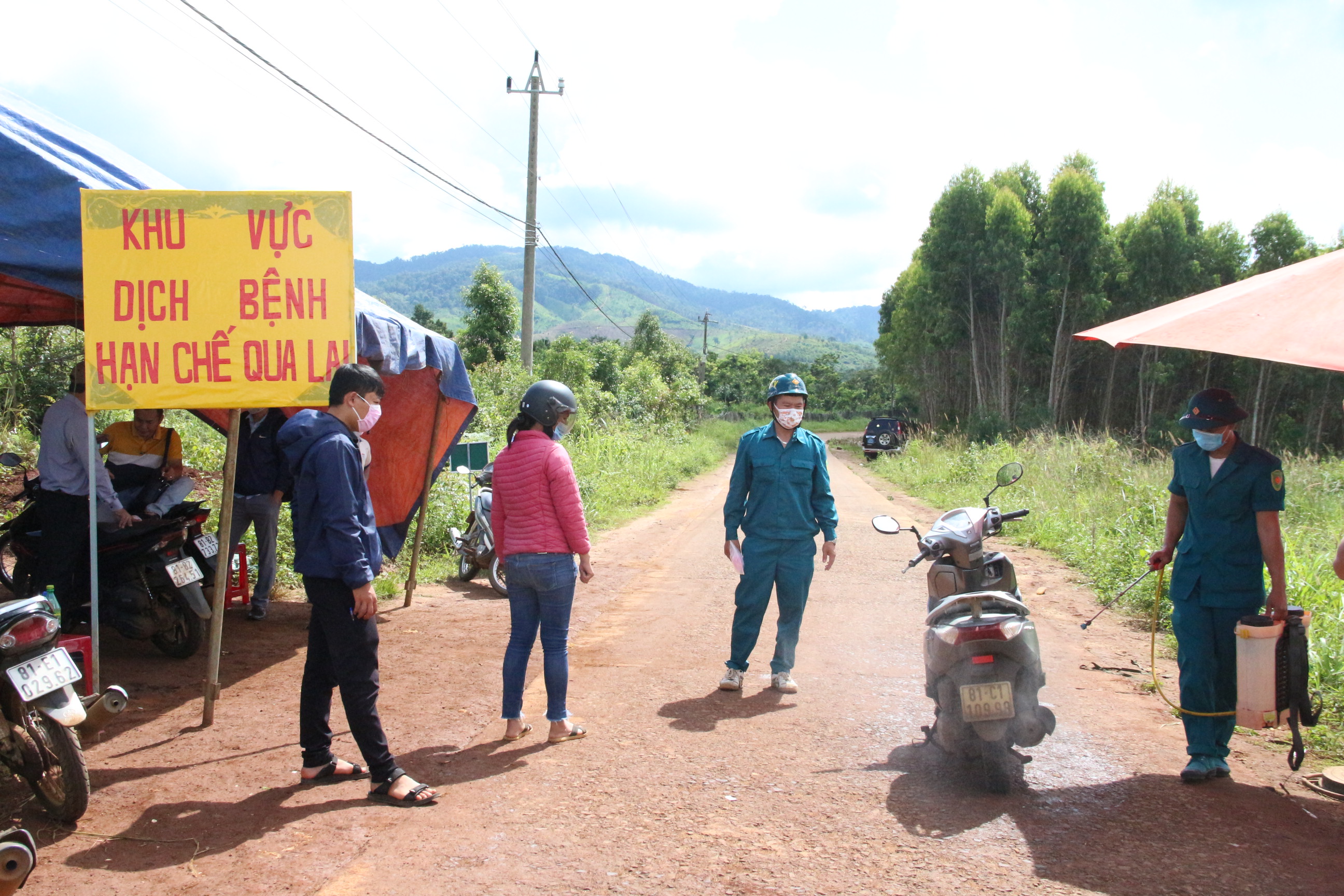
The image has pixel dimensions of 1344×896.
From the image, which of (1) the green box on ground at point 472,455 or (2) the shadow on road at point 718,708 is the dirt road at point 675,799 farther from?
(1) the green box on ground at point 472,455

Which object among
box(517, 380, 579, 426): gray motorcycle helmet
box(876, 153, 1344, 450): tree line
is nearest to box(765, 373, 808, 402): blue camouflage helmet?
box(517, 380, 579, 426): gray motorcycle helmet

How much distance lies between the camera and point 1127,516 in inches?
394

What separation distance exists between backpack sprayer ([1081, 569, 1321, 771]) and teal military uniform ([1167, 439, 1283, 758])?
0.63ft

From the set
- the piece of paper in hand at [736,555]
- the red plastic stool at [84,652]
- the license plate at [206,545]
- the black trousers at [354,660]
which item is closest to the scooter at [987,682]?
the piece of paper in hand at [736,555]

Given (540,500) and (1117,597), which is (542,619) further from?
(1117,597)

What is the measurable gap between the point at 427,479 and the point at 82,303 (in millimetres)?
3215

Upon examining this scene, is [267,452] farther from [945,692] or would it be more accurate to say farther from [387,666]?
[945,692]

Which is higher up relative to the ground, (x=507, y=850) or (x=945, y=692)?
(x=945, y=692)

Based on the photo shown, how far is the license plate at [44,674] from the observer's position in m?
3.47

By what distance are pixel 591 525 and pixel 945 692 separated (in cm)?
965

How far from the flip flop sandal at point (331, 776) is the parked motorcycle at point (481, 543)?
4321 mm

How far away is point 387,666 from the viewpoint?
607cm

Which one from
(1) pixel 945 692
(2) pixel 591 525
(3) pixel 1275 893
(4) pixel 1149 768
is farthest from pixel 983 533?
(2) pixel 591 525

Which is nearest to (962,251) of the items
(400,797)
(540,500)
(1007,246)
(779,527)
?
(1007,246)
